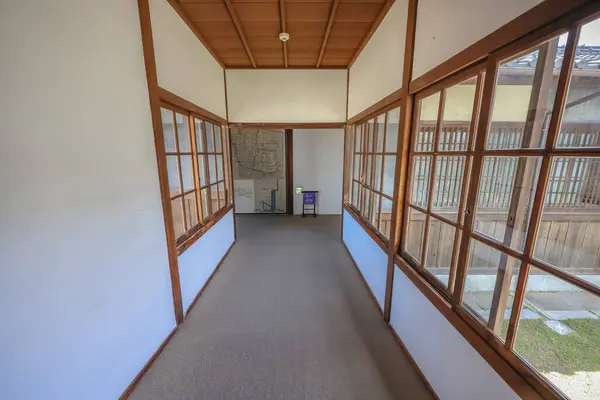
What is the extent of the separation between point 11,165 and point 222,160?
3002 millimetres

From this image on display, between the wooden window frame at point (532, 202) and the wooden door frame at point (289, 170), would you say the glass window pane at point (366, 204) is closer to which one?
the wooden window frame at point (532, 202)

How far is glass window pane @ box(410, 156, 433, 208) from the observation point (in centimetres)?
179

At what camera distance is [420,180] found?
6.12 feet

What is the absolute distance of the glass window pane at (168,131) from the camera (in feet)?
6.98

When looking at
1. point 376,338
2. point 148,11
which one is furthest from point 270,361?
point 148,11

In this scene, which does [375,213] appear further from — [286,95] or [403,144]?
[286,95]

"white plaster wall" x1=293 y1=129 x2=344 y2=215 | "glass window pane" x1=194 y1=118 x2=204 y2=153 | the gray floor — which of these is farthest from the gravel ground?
"white plaster wall" x1=293 y1=129 x2=344 y2=215

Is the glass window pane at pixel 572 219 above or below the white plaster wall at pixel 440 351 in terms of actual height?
above

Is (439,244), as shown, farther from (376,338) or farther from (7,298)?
(7,298)

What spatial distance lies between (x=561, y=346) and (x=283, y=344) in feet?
5.69

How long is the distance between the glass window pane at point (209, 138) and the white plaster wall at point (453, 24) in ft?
8.53

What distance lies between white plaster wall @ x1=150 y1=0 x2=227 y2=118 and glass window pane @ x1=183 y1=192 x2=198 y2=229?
1.07 metres

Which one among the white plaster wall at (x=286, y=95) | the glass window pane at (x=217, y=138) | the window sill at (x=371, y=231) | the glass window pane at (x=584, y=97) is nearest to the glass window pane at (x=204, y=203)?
the glass window pane at (x=217, y=138)

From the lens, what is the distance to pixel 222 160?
12.8 feet
